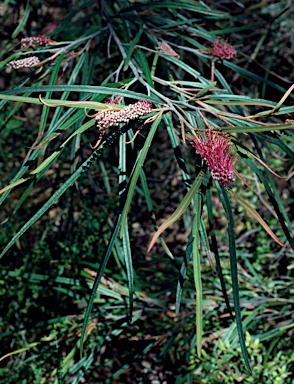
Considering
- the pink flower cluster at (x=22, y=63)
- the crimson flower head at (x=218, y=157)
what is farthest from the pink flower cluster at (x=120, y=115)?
the pink flower cluster at (x=22, y=63)

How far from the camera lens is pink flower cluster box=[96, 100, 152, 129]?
58 cm

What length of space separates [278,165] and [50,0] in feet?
3.77

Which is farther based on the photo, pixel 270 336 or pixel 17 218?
pixel 17 218

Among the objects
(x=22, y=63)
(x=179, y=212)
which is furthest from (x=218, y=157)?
(x=22, y=63)

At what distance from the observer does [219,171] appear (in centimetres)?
55

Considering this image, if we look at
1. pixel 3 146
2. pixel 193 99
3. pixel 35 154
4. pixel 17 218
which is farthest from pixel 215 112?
pixel 3 146

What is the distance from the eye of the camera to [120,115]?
0.58 meters

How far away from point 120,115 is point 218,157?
125 millimetres

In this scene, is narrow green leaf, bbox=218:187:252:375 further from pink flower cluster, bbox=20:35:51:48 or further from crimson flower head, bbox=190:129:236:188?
pink flower cluster, bbox=20:35:51:48

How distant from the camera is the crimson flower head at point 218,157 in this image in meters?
0.55

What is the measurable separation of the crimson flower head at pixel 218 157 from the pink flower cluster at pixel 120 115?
8 cm

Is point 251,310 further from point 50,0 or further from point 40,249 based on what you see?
point 50,0

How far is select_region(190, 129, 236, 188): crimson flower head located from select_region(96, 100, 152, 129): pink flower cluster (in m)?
0.08

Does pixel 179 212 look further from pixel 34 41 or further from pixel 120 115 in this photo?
pixel 34 41
